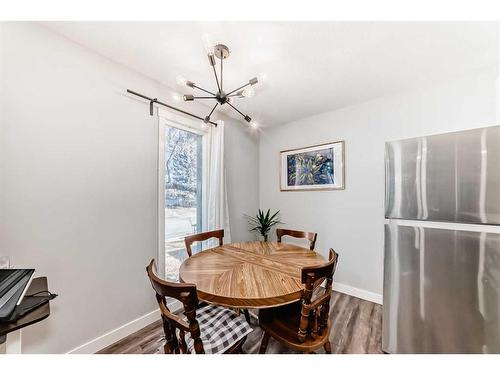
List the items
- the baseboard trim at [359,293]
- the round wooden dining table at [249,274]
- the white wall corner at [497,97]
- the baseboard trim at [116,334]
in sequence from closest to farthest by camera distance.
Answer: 1. the round wooden dining table at [249,274]
2. the baseboard trim at [116,334]
3. the white wall corner at [497,97]
4. the baseboard trim at [359,293]

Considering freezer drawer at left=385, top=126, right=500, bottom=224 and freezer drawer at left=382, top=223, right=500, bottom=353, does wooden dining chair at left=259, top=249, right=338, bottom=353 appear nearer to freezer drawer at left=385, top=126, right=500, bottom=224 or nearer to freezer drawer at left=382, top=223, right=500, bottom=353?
freezer drawer at left=382, top=223, right=500, bottom=353

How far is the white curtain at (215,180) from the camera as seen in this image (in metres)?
2.50

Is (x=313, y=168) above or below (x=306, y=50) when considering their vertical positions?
below

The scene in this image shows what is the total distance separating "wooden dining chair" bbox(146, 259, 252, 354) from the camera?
85 cm

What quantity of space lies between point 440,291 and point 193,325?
1.58 meters

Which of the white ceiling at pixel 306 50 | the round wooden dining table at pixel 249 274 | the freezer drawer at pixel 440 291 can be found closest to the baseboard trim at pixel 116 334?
the round wooden dining table at pixel 249 274

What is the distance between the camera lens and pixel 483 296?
3.92 ft

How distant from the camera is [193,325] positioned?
88cm

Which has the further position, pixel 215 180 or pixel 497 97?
pixel 215 180

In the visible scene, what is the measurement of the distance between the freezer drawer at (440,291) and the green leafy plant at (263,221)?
1.77 meters

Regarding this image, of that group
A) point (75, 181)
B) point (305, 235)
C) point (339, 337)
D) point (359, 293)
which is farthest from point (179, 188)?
point (359, 293)

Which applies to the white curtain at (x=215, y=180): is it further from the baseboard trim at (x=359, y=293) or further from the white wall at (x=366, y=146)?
A: the baseboard trim at (x=359, y=293)

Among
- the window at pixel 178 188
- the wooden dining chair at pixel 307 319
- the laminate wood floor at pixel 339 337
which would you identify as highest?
the window at pixel 178 188

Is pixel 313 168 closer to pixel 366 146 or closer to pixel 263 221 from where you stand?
pixel 366 146
